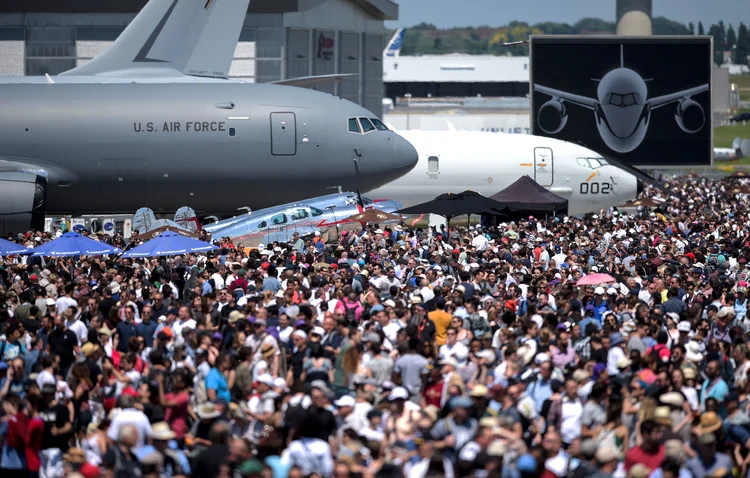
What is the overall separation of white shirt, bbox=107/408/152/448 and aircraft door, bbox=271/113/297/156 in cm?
2020

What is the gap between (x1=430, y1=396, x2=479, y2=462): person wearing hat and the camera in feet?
34.7

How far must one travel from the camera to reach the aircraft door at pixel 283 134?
1211 inches

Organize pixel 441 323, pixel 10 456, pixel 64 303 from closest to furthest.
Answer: pixel 10 456
pixel 441 323
pixel 64 303

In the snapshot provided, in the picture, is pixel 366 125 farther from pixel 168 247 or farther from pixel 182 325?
pixel 182 325

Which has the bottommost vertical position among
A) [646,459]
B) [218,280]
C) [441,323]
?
[646,459]

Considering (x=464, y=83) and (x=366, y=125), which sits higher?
(x=464, y=83)

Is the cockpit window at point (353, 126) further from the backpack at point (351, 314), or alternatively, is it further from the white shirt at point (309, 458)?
the white shirt at point (309, 458)

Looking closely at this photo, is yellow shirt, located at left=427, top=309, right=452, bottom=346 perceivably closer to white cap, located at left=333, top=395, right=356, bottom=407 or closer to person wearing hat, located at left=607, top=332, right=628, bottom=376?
person wearing hat, located at left=607, top=332, right=628, bottom=376

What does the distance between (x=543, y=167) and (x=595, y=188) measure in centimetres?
196

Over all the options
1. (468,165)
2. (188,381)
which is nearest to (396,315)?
(188,381)

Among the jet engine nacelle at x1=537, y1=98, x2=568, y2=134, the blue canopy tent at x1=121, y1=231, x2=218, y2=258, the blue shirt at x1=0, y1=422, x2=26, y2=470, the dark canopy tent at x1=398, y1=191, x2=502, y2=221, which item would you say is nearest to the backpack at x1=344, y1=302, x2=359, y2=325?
the blue shirt at x1=0, y1=422, x2=26, y2=470

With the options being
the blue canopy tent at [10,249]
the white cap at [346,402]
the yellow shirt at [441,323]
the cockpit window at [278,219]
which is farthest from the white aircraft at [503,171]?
the white cap at [346,402]

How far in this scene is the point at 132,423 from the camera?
10820 millimetres

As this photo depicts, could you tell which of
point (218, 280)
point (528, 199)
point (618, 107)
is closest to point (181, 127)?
point (218, 280)
